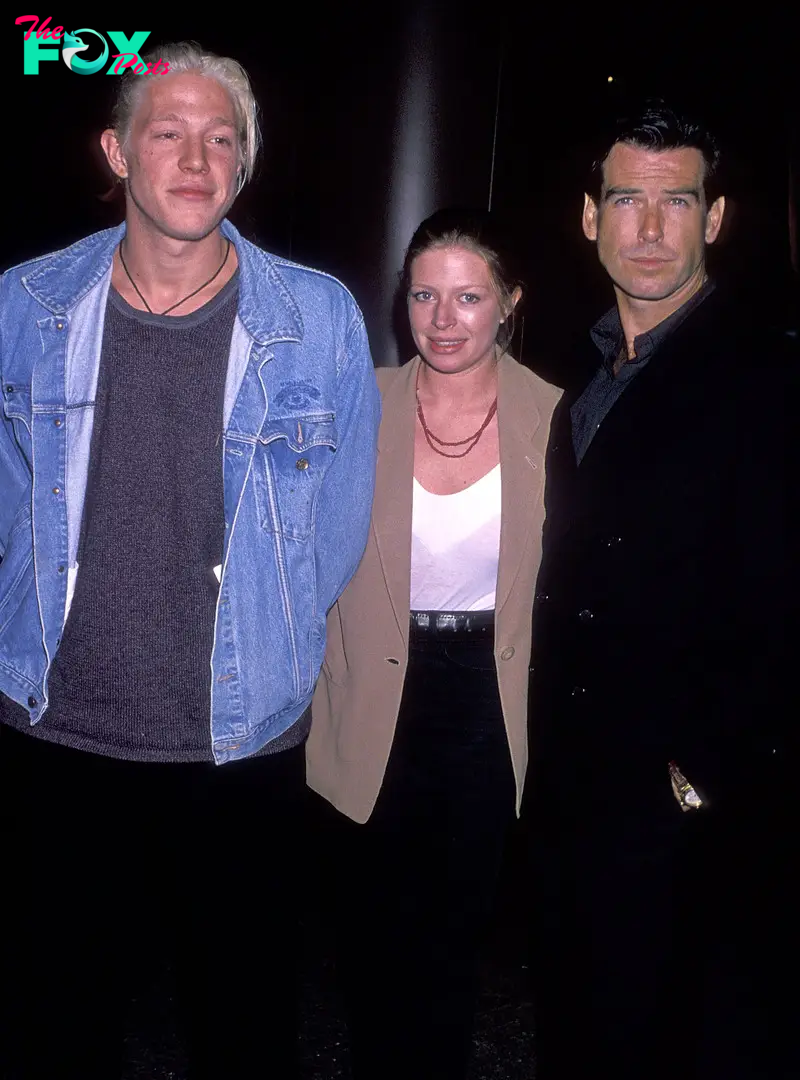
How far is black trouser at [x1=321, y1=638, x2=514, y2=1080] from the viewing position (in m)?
2.36

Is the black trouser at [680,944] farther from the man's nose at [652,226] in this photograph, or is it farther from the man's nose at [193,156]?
the man's nose at [193,156]

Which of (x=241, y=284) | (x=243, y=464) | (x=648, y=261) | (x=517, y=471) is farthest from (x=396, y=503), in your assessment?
(x=648, y=261)

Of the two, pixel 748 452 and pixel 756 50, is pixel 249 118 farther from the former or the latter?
pixel 756 50

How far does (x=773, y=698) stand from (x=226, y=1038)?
122cm

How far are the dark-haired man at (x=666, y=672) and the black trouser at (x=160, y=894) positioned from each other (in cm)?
55

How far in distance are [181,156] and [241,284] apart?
10.3 inches

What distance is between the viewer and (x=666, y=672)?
1919 mm

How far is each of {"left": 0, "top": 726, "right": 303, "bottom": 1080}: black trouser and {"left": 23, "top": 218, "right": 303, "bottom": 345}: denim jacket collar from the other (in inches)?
32.8

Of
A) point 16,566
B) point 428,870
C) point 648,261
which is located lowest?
point 428,870

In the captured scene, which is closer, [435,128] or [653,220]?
[653,220]

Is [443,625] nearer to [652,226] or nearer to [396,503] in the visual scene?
[396,503]

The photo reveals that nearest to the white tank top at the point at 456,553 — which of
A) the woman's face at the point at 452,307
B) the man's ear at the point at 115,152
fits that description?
the woman's face at the point at 452,307

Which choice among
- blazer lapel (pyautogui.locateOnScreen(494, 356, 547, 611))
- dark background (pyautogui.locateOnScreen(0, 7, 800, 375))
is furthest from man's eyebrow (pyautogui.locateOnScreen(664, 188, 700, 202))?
dark background (pyautogui.locateOnScreen(0, 7, 800, 375))

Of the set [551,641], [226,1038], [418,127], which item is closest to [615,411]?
[551,641]
